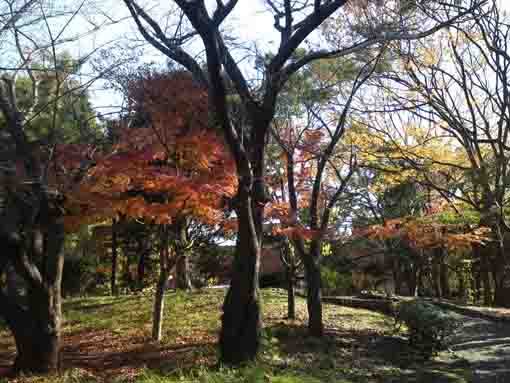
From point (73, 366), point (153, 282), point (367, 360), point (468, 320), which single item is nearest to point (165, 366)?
point (73, 366)

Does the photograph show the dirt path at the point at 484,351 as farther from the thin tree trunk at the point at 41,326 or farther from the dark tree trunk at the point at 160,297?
the thin tree trunk at the point at 41,326

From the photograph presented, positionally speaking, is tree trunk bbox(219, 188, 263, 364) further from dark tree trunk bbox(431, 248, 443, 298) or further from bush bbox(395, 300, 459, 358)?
dark tree trunk bbox(431, 248, 443, 298)

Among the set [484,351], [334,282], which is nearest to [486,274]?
[334,282]

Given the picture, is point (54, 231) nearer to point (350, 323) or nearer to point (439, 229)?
point (350, 323)

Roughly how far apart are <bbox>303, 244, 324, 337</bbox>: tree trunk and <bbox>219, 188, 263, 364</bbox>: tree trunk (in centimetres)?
297

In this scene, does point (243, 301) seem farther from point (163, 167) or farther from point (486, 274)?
point (486, 274)

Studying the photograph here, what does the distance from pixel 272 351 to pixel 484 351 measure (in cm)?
416

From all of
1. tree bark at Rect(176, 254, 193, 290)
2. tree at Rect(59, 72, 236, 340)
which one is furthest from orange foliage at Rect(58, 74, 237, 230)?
tree bark at Rect(176, 254, 193, 290)

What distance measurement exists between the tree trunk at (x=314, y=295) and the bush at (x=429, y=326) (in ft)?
5.50

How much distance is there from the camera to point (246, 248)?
7230 mm

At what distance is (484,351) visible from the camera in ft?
30.6

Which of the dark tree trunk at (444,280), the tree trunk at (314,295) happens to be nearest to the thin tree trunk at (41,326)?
the tree trunk at (314,295)

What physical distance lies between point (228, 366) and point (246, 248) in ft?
5.41

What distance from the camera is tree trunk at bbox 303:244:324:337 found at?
9.88 metres
